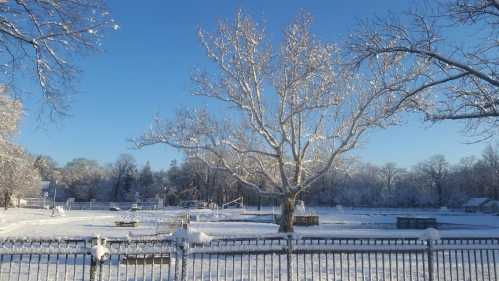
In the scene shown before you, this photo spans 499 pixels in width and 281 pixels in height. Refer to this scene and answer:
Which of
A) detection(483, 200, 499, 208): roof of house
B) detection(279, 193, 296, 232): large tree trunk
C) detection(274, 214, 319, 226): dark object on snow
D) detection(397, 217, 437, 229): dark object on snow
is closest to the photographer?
detection(279, 193, 296, 232): large tree trunk

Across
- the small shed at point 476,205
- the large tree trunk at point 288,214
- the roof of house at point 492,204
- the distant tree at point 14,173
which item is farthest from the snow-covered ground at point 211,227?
the small shed at point 476,205

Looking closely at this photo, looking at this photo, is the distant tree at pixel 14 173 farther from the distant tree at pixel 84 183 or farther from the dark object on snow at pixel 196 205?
the distant tree at pixel 84 183

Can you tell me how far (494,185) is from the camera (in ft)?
266

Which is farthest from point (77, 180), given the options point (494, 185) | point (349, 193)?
point (494, 185)

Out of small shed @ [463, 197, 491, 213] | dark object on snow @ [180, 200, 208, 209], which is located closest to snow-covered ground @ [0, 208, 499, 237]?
dark object on snow @ [180, 200, 208, 209]

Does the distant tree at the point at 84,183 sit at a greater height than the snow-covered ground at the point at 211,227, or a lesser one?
greater

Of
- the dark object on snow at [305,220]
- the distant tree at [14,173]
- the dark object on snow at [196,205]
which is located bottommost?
the dark object on snow at [305,220]

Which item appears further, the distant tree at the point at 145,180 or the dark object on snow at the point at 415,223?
the distant tree at the point at 145,180

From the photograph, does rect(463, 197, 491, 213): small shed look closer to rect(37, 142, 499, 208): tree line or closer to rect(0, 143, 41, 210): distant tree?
rect(37, 142, 499, 208): tree line

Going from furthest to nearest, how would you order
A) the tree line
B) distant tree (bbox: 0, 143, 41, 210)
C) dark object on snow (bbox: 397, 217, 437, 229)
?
the tree line, distant tree (bbox: 0, 143, 41, 210), dark object on snow (bbox: 397, 217, 437, 229)

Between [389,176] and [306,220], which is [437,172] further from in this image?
[306,220]

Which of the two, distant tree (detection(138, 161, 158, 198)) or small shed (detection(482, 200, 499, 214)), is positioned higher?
distant tree (detection(138, 161, 158, 198))

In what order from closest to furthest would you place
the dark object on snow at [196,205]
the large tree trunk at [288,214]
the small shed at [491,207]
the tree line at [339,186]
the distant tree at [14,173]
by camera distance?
the large tree trunk at [288,214] < the distant tree at [14,173] < the dark object on snow at [196,205] < the small shed at [491,207] < the tree line at [339,186]

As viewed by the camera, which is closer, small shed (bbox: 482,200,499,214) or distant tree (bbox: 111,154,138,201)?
small shed (bbox: 482,200,499,214)
